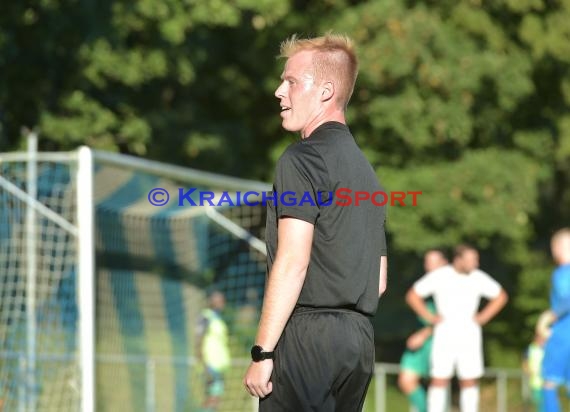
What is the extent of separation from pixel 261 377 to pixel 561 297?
660 cm

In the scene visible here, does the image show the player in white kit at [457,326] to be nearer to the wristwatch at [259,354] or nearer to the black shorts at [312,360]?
the black shorts at [312,360]

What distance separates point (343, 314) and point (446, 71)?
18327 millimetres

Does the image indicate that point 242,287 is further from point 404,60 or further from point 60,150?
point 404,60

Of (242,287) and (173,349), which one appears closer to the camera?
(173,349)

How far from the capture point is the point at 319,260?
4398 mm

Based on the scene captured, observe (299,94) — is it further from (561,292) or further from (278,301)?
(561,292)

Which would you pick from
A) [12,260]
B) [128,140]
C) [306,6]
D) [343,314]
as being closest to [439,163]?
[306,6]

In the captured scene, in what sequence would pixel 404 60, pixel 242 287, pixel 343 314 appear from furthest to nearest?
pixel 404 60 → pixel 242 287 → pixel 343 314

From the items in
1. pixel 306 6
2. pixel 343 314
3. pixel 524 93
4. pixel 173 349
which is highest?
pixel 306 6

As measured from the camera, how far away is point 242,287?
58.7 ft

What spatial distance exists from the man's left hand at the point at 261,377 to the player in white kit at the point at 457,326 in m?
8.06

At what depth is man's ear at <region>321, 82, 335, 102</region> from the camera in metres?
4.55

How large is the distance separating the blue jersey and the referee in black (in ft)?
20.1

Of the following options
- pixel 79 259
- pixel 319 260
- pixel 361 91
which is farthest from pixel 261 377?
pixel 361 91
